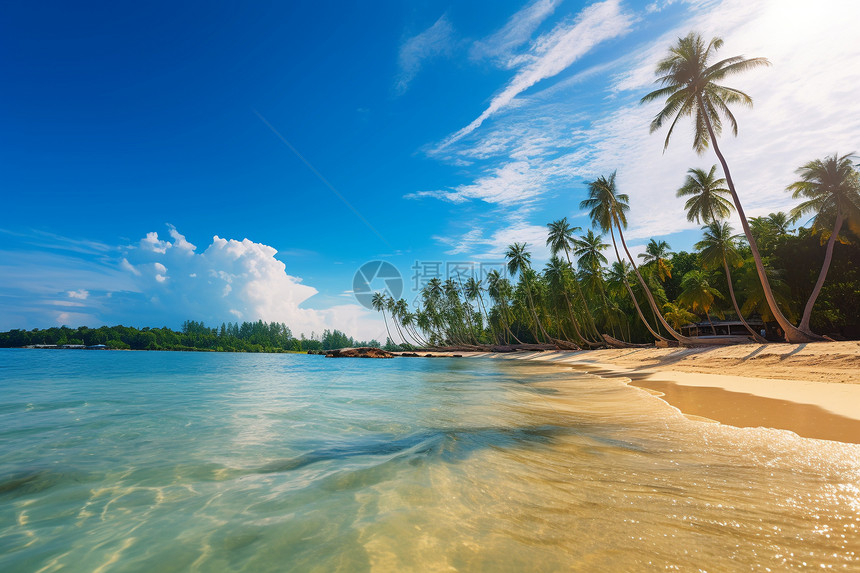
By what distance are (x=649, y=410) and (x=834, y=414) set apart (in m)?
2.89

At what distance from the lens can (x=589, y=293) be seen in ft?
148

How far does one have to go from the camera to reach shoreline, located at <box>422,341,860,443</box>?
616 centimetres

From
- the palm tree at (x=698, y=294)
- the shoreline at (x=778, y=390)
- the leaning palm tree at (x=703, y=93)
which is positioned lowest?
the shoreline at (x=778, y=390)

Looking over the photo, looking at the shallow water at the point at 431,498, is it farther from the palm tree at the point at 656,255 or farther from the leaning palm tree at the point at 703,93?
the palm tree at the point at 656,255

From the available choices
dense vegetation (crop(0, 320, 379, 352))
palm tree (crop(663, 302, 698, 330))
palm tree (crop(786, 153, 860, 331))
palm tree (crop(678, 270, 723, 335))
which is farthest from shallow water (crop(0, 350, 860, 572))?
dense vegetation (crop(0, 320, 379, 352))

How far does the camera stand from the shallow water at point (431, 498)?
8.70ft

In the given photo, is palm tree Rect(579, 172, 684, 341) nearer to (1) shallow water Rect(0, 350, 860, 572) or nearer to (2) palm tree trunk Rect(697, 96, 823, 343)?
(2) palm tree trunk Rect(697, 96, 823, 343)

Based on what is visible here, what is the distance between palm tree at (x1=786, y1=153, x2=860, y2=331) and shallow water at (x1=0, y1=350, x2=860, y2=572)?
25408 mm

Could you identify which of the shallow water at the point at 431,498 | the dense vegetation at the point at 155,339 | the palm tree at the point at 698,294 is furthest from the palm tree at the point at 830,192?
the dense vegetation at the point at 155,339

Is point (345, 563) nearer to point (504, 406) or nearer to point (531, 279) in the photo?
point (504, 406)

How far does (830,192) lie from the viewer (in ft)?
76.0

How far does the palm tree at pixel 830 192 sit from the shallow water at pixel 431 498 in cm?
2541

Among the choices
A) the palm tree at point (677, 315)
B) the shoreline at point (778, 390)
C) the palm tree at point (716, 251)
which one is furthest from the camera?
the palm tree at point (677, 315)

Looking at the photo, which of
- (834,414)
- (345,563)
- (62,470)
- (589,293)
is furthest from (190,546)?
(589,293)
